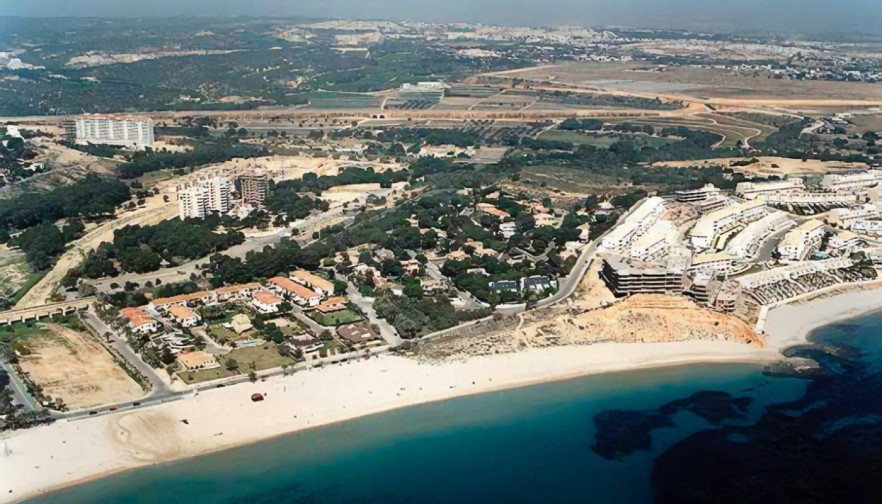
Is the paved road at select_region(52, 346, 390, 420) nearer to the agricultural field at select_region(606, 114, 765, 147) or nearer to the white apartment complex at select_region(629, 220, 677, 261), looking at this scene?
the white apartment complex at select_region(629, 220, 677, 261)

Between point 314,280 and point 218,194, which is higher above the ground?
point 314,280

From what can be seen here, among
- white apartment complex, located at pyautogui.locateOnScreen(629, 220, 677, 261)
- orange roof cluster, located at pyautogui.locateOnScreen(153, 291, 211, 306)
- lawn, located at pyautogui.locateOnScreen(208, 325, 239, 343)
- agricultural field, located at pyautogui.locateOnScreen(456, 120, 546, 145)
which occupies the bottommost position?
agricultural field, located at pyautogui.locateOnScreen(456, 120, 546, 145)

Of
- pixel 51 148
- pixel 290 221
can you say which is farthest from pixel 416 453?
pixel 51 148

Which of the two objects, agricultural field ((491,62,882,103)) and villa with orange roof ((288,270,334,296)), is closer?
villa with orange roof ((288,270,334,296))

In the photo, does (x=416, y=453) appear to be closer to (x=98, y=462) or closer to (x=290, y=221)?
(x=98, y=462)

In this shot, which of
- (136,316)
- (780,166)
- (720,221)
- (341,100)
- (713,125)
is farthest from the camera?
(341,100)

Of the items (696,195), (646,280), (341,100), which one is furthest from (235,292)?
(341,100)

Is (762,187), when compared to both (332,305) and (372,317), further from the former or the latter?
(332,305)

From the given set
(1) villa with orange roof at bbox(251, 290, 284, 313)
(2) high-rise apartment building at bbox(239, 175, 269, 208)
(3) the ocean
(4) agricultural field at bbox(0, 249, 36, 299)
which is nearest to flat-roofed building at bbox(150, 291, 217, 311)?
(1) villa with orange roof at bbox(251, 290, 284, 313)
